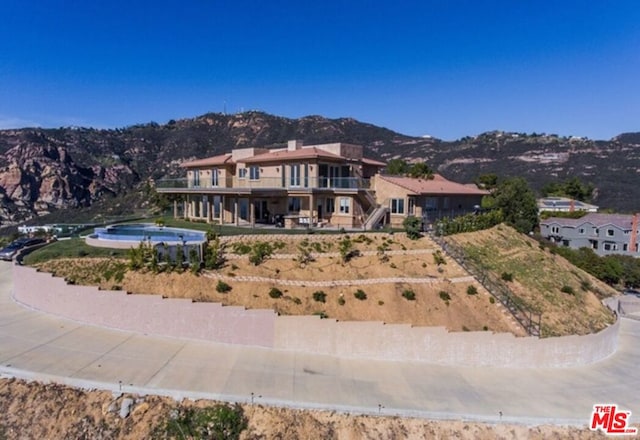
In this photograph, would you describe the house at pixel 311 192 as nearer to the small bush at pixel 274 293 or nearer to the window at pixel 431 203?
the window at pixel 431 203

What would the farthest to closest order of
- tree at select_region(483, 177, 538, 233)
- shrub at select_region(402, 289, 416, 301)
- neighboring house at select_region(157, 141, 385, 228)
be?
1. tree at select_region(483, 177, 538, 233)
2. neighboring house at select_region(157, 141, 385, 228)
3. shrub at select_region(402, 289, 416, 301)

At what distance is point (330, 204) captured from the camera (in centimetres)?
3191

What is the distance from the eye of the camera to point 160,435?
12.3 m

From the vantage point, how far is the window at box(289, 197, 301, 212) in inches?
1265

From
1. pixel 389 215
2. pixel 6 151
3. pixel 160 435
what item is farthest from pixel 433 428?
pixel 6 151

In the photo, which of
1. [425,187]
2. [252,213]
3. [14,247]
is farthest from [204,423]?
[14,247]

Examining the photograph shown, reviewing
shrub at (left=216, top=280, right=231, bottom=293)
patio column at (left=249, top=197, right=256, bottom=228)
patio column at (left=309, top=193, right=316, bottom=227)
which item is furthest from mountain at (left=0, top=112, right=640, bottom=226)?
shrub at (left=216, top=280, right=231, bottom=293)

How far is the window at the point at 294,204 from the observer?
3212 centimetres

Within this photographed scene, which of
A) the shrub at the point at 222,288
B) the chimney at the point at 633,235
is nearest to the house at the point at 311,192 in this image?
the shrub at the point at 222,288

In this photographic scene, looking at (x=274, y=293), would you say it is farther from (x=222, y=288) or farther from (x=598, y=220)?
(x=598, y=220)

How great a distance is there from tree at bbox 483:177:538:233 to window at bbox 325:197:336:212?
53.3 feet

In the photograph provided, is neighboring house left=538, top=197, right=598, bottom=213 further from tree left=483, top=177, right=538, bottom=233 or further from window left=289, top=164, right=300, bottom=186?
window left=289, top=164, right=300, bottom=186
